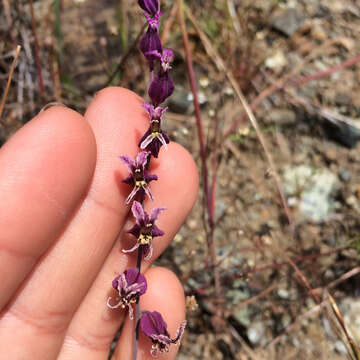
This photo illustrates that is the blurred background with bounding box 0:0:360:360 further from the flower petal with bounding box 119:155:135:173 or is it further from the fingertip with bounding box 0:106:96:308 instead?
the fingertip with bounding box 0:106:96:308

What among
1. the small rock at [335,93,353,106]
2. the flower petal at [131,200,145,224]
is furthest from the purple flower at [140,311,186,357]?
the small rock at [335,93,353,106]

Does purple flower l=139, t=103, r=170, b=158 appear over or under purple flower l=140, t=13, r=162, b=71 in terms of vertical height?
under

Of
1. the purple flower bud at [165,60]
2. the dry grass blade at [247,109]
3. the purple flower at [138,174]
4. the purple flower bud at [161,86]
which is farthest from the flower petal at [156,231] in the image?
the dry grass blade at [247,109]

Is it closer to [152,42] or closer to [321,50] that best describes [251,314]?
[152,42]

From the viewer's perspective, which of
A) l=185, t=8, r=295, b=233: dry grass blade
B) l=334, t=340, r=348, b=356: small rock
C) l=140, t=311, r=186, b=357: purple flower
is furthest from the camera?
l=334, t=340, r=348, b=356: small rock

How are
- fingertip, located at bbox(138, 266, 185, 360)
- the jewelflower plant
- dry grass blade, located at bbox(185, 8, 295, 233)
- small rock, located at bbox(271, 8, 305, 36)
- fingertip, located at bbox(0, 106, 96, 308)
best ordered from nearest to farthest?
fingertip, located at bbox(0, 106, 96, 308) → the jewelflower plant → fingertip, located at bbox(138, 266, 185, 360) → dry grass blade, located at bbox(185, 8, 295, 233) → small rock, located at bbox(271, 8, 305, 36)

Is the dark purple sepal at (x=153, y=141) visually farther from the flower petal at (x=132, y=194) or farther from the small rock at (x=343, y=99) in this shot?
the small rock at (x=343, y=99)

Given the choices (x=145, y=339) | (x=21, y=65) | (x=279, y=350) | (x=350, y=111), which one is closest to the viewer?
(x=145, y=339)

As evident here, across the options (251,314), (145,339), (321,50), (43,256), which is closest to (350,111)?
(321,50)

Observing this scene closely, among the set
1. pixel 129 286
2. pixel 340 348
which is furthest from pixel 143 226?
pixel 340 348

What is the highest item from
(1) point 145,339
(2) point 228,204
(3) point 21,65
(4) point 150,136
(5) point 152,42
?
(5) point 152,42
